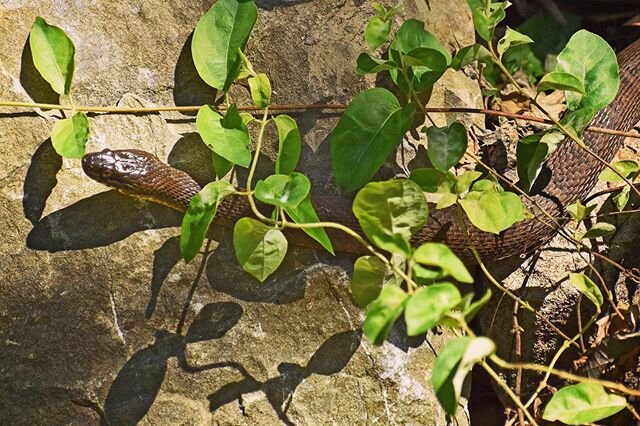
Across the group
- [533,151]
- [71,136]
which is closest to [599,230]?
[533,151]

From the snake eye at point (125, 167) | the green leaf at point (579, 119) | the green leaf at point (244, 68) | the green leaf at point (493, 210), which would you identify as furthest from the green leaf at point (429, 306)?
the snake eye at point (125, 167)

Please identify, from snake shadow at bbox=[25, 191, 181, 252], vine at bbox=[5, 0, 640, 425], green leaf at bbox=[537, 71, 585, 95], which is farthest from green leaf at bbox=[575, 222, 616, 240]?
snake shadow at bbox=[25, 191, 181, 252]

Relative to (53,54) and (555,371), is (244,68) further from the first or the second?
(555,371)

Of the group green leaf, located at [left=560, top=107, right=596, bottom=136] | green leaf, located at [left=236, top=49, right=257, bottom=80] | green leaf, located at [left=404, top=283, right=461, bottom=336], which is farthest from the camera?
green leaf, located at [left=236, top=49, right=257, bottom=80]

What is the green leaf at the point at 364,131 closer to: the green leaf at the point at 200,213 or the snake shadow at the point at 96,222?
the green leaf at the point at 200,213

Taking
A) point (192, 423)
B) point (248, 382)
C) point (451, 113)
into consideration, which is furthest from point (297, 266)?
point (451, 113)

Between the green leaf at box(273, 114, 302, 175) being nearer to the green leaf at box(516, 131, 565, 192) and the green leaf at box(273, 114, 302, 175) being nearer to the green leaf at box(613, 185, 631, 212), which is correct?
the green leaf at box(516, 131, 565, 192)

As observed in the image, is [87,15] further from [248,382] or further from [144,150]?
[248,382]
